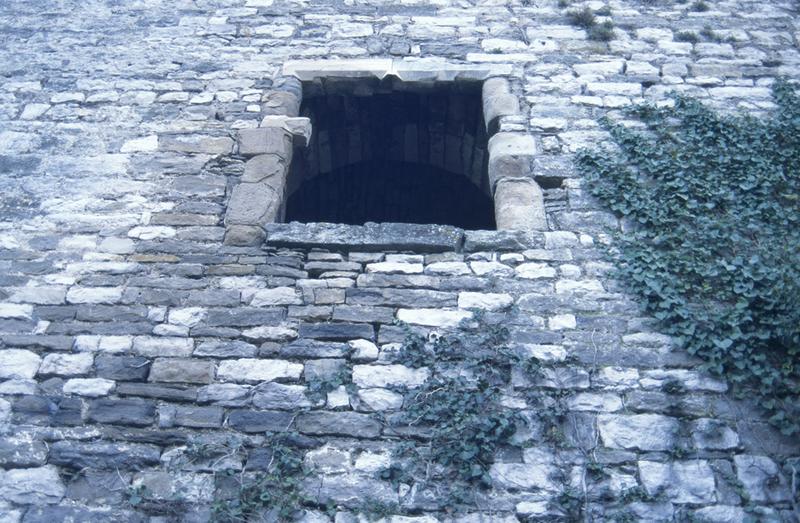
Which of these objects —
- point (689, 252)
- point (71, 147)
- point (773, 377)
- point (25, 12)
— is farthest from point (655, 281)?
point (25, 12)

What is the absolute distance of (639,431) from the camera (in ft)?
11.6

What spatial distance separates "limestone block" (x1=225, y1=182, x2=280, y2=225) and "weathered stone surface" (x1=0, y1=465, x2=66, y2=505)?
1.55 metres

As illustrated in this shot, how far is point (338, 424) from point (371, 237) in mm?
1086

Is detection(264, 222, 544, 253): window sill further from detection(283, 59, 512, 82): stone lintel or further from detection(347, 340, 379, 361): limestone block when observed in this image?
detection(283, 59, 512, 82): stone lintel

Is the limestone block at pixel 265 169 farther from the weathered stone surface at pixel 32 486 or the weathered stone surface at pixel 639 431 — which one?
the weathered stone surface at pixel 639 431

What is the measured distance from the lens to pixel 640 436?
139 inches

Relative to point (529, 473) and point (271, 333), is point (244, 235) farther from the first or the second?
point (529, 473)

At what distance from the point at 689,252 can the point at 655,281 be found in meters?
0.27

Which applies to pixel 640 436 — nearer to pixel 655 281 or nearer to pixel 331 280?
pixel 655 281

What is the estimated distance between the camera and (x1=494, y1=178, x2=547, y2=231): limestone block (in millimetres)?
4355

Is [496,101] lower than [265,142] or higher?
higher

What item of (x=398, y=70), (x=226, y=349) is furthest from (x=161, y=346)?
(x=398, y=70)

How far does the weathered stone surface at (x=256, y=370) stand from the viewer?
12.2 ft

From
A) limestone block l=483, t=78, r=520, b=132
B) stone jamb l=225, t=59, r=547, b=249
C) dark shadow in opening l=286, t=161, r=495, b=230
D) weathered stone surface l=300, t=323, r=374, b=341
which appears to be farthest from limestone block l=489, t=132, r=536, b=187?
weathered stone surface l=300, t=323, r=374, b=341
